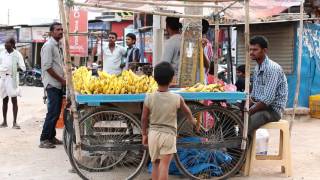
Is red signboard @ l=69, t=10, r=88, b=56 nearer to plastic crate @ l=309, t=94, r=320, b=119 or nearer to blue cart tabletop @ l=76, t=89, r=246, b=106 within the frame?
plastic crate @ l=309, t=94, r=320, b=119

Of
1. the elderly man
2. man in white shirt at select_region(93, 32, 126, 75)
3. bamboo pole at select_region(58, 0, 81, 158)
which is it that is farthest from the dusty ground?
man in white shirt at select_region(93, 32, 126, 75)

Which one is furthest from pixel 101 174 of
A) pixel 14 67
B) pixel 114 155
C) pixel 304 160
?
pixel 14 67

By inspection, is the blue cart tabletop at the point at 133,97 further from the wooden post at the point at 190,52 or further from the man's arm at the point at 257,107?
the wooden post at the point at 190,52

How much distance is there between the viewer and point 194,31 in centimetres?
629

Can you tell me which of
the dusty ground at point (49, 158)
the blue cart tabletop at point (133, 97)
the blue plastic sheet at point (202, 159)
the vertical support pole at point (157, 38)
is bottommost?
the dusty ground at point (49, 158)

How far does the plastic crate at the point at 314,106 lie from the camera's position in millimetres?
10538

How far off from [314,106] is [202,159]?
5627 mm

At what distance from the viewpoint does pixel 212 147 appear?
5535 millimetres

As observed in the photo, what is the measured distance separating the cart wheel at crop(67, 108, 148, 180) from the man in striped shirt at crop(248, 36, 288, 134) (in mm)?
1299

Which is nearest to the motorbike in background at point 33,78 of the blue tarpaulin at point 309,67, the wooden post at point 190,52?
the blue tarpaulin at point 309,67

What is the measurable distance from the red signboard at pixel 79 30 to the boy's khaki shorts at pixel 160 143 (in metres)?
6.30

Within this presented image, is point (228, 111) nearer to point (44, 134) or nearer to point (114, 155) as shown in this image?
point (114, 155)

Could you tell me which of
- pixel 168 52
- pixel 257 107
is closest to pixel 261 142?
pixel 257 107

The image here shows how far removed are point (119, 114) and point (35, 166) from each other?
5.57 feet
